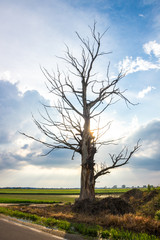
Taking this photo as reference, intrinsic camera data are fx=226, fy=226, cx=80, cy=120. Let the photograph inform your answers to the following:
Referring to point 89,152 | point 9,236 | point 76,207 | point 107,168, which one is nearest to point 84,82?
point 89,152

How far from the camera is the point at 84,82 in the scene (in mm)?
17109

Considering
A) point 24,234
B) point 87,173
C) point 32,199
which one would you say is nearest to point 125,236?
point 24,234

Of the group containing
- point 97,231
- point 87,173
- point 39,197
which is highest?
point 87,173

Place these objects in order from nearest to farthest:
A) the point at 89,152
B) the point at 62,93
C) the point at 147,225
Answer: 1. the point at 147,225
2. the point at 89,152
3. the point at 62,93

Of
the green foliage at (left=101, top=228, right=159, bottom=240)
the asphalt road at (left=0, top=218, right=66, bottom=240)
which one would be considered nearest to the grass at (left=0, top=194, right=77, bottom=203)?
→ the asphalt road at (left=0, top=218, right=66, bottom=240)

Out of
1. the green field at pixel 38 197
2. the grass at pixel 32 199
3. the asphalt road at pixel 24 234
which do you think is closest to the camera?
the asphalt road at pixel 24 234

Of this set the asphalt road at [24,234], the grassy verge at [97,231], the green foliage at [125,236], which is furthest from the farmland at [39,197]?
the green foliage at [125,236]

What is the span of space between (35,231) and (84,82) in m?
11.8

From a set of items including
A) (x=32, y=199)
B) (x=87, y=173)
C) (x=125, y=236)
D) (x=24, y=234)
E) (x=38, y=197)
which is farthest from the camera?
(x=38, y=197)

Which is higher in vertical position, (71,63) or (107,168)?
(71,63)

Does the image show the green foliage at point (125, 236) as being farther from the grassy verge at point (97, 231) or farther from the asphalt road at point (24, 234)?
the asphalt road at point (24, 234)

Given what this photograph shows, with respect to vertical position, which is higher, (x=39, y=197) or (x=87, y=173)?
(x=87, y=173)

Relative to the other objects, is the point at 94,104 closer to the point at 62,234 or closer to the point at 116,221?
the point at 116,221

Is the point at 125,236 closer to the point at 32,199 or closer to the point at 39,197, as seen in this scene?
the point at 32,199
